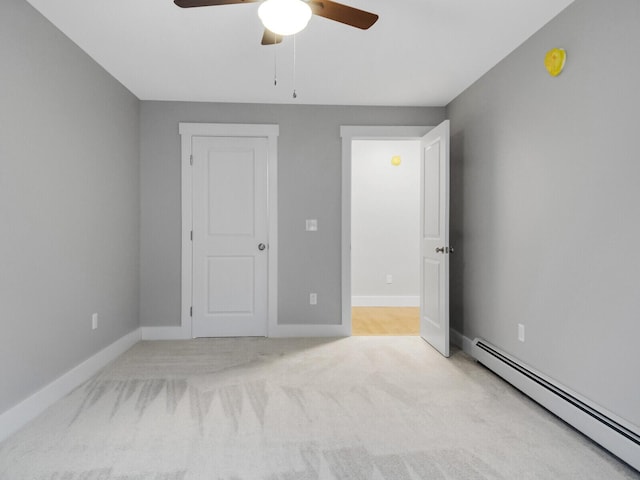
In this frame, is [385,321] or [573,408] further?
[385,321]

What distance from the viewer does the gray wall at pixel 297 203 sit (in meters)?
4.10

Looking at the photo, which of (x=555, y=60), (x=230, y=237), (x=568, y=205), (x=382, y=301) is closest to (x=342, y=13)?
(x=555, y=60)

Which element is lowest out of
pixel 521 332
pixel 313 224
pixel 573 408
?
pixel 573 408

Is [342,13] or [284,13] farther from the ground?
[342,13]

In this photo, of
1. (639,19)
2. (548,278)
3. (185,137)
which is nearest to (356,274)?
(185,137)

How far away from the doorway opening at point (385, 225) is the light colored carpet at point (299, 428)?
8.67 feet

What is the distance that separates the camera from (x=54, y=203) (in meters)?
2.59

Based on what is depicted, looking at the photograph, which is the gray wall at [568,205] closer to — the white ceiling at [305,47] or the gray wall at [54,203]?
the white ceiling at [305,47]

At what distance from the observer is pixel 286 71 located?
3314 mm

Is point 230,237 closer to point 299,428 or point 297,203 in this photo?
point 297,203

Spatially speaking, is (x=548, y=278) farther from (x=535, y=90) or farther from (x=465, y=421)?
(x=535, y=90)

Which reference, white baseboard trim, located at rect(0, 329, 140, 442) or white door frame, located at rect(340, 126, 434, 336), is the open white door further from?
white baseboard trim, located at rect(0, 329, 140, 442)

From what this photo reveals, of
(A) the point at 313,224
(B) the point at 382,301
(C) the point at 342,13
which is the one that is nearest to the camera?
(C) the point at 342,13

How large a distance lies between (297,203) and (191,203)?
1.06m
